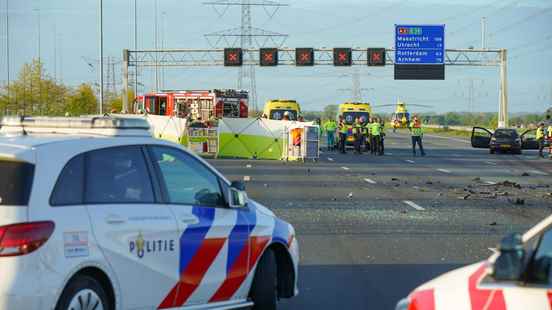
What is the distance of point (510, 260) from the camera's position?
4.12 m

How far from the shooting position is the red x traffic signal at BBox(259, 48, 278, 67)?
211 ft

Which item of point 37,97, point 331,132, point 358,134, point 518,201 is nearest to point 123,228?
point 518,201

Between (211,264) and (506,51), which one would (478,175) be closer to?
(211,264)

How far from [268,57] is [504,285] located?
60.6 metres

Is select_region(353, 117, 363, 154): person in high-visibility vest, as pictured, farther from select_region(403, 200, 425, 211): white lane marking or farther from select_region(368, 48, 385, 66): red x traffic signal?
select_region(403, 200, 425, 211): white lane marking

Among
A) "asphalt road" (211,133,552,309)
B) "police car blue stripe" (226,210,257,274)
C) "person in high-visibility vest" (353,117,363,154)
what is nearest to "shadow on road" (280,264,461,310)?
"asphalt road" (211,133,552,309)

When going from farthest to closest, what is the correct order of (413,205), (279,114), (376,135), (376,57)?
(376,57), (279,114), (376,135), (413,205)

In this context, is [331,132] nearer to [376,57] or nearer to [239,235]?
[376,57]

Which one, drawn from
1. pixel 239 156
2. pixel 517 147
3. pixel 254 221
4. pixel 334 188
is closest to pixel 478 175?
pixel 334 188

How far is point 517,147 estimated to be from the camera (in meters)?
46.5

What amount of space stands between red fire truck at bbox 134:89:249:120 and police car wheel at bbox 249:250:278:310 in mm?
36168

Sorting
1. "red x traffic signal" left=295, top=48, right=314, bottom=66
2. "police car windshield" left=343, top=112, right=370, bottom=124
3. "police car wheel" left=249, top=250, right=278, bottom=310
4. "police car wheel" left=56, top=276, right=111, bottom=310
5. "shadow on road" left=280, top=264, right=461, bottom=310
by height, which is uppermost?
"red x traffic signal" left=295, top=48, right=314, bottom=66

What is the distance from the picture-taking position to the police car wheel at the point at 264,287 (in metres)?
8.20

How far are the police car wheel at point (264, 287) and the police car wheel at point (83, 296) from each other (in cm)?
186
